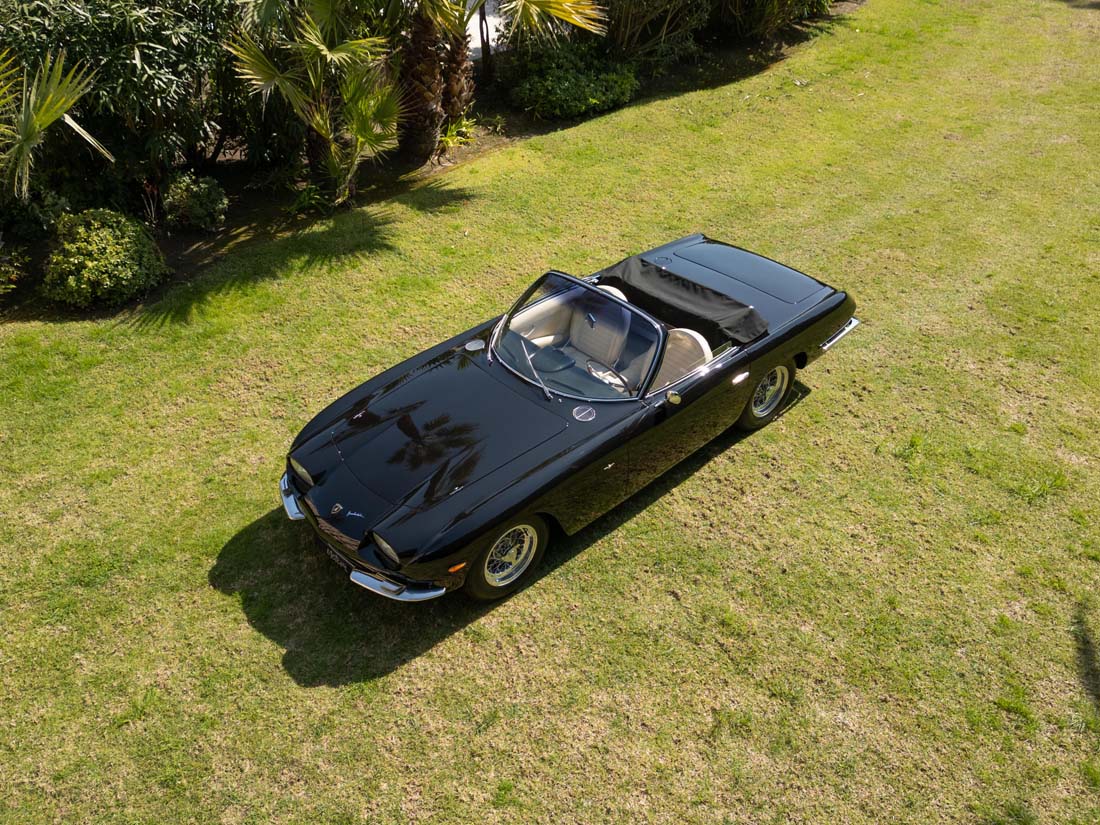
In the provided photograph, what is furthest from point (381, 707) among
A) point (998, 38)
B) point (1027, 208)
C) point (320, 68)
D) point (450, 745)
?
point (998, 38)

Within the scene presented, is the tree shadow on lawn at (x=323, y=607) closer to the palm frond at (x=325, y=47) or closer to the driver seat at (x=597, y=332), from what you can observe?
the driver seat at (x=597, y=332)

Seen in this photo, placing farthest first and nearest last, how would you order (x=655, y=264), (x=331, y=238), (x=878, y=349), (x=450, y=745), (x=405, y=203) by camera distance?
(x=405, y=203) < (x=331, y=238) < (x=878, y=349) < (x=655, y=264) < (x=450, y=745)

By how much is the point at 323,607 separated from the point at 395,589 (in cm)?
84

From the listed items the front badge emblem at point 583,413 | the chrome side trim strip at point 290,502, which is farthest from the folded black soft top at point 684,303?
the chrome side trim strip at point 290,502

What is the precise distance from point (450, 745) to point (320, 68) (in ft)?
23.2

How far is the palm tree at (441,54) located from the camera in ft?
30.5

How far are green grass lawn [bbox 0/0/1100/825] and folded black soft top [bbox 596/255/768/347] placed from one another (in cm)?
107

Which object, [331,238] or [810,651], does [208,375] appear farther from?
[810,651]

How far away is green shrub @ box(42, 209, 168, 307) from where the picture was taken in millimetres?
7762

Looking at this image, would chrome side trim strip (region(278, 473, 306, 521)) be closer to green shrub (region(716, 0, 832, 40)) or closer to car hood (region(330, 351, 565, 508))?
car hood (region(330, 351, 565, 508))

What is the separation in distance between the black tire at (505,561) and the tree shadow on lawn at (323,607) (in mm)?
196

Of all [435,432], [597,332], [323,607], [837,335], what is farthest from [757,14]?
[323,607]

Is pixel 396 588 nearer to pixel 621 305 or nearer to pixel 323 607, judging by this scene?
pixel 323 607

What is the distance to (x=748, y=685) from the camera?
488 centimetres
